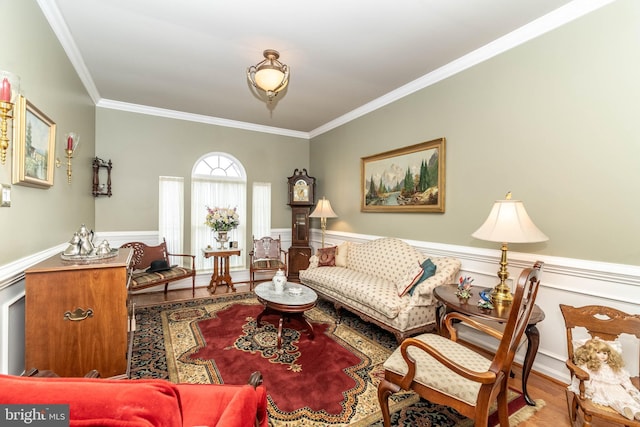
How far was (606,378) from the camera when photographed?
5.79 ft

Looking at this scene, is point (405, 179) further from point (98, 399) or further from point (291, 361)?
point (98, 399)

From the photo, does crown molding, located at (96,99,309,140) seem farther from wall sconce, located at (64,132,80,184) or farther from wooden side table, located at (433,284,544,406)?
wooden side table, located at (433,284,544,406)

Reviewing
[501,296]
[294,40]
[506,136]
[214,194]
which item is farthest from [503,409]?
[214,194]

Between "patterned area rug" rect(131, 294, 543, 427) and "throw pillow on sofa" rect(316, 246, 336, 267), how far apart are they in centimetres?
74

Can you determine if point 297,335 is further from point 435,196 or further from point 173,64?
point 173,64

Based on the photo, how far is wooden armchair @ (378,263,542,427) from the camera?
56.6 inches

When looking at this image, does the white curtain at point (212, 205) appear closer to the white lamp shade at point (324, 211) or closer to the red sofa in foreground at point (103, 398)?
the white lamp shade at point (324, 211)

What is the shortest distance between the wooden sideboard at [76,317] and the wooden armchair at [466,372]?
6.36ft

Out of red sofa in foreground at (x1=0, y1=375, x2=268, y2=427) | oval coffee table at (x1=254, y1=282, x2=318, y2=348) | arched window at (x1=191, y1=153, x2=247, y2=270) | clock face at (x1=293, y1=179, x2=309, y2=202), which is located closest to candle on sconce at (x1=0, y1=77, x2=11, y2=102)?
red sofa in foreground at (x1=0, y1=375, x2=268, y2=427)

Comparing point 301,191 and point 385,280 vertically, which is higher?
point 301,191

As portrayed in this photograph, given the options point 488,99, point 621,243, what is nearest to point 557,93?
point 488,99

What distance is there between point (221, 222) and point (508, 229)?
13.9 feet

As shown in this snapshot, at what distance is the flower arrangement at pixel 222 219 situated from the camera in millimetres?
4951

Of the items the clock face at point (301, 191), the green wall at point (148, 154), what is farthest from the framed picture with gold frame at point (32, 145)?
the clock face at point (301, 191)
